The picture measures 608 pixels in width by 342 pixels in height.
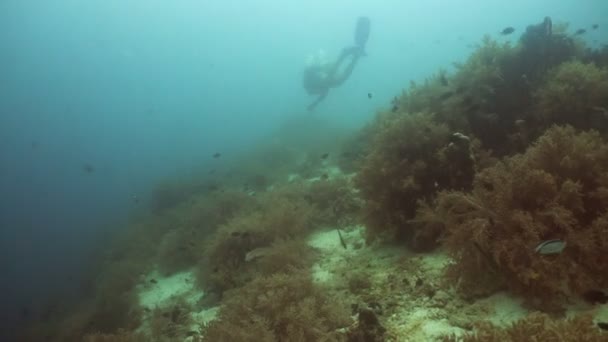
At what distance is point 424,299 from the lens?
15.8ft

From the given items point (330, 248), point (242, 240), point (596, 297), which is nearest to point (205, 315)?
point (242, 240)

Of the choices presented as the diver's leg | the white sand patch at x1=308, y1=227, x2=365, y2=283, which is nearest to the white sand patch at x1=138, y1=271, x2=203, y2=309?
the white sand patch at x1=308, y1=227, x2=365, y2=283

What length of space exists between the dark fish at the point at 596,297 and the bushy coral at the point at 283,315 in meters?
2.65

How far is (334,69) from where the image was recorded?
26.6m

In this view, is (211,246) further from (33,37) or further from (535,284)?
(33,37)

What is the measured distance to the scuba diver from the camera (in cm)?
2658

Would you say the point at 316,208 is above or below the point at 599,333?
above

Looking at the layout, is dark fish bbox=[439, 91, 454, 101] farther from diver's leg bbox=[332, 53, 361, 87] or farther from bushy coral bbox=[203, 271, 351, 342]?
diver's leg bbox=[332, 53, 361, 87]

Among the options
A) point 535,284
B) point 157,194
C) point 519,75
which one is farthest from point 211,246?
point 157,194

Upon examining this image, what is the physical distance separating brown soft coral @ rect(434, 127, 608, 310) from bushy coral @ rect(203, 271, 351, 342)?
1.69 m

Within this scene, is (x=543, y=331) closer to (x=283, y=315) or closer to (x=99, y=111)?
(x=283, y=315)

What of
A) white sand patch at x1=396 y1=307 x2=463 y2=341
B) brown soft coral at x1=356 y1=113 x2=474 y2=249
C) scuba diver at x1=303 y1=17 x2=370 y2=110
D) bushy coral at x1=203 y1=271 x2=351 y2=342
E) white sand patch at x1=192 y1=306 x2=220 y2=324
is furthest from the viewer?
scuba diver at x1=303 y1=17 x2=370 y2=110

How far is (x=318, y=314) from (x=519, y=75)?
7.75m

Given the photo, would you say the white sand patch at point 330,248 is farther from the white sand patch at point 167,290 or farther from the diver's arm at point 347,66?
the diver's arm at point 347,66
